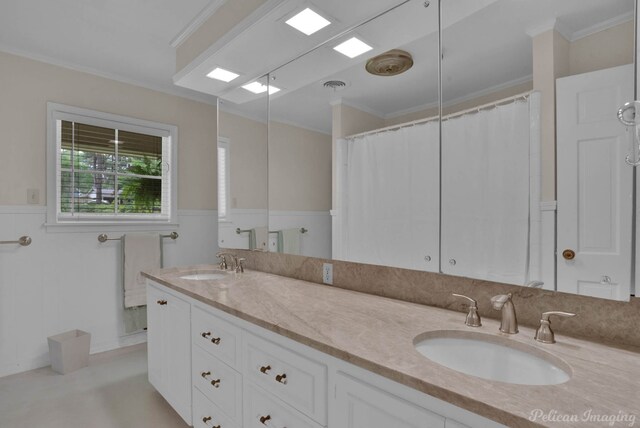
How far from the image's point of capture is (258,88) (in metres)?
2.38

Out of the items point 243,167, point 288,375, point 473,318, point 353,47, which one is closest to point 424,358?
point 473,318

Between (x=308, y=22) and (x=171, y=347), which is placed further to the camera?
(x=171, y=347)

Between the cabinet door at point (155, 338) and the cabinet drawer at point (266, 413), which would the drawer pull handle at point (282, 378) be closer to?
the cabinet drawer at point (266, 413)

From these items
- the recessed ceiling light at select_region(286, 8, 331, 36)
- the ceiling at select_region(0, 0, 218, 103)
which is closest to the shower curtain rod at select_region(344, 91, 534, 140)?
the recessed ceiling light at select_region(286, 8, 331, 36)

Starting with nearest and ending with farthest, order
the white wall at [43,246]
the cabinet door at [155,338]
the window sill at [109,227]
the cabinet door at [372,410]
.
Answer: the cabinet door at [372,410], the cabinet door at [155,338], the white wall at [43,246], the window sill at [109,227]

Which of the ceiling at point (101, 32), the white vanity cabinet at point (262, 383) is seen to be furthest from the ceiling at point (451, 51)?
the white vanity cabinet at point (262, 383)

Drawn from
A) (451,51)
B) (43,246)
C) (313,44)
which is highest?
(313,44)

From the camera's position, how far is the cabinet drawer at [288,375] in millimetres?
1039

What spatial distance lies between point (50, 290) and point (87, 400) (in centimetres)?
99

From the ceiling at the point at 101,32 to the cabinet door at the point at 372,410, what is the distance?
7.45 feet

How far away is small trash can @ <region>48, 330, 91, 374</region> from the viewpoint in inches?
99.5

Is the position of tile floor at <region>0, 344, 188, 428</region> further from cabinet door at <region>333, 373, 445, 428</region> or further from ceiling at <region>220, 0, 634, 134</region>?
ceiling at <region>220, 0, 634, 134</region>

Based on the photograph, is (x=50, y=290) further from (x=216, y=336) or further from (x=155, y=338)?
(x=216, y=336)

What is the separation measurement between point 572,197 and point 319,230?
3.86ft
